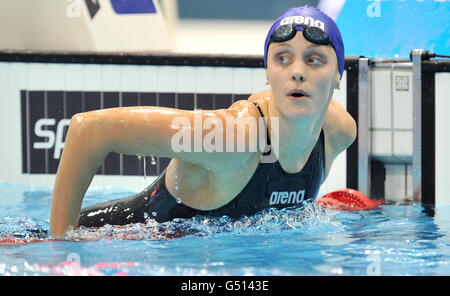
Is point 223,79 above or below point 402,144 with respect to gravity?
above

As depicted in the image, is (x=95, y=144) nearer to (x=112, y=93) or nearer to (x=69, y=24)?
(x=112, y=93)

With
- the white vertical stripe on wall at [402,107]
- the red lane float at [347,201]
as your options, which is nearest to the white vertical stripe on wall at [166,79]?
the red lane float at [347,201]

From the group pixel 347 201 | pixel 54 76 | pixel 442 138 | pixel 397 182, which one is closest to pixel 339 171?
pixel 397 182

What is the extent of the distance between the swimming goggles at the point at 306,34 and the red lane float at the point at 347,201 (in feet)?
4.66

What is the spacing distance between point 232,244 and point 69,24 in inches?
125

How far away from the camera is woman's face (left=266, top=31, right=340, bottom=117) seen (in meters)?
2.63

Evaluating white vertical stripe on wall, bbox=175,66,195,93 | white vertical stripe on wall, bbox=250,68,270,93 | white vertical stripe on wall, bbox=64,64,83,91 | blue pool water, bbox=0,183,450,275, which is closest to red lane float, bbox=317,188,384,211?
blue pool water, bbox=0,183,450,275

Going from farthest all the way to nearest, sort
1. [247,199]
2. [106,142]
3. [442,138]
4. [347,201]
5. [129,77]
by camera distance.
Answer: [129,77] → [442,138] → [347,201] → [247,199] → [106,142]

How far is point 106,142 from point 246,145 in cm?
48

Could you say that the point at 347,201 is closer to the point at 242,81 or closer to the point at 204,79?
the point at 242,81

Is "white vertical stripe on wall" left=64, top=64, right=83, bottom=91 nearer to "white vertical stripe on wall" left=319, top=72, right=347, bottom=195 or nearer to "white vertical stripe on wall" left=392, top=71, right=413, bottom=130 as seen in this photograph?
"white vertical stripe on wall" left=319, top=72, right=347, bottom=195

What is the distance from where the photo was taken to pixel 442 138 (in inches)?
171
